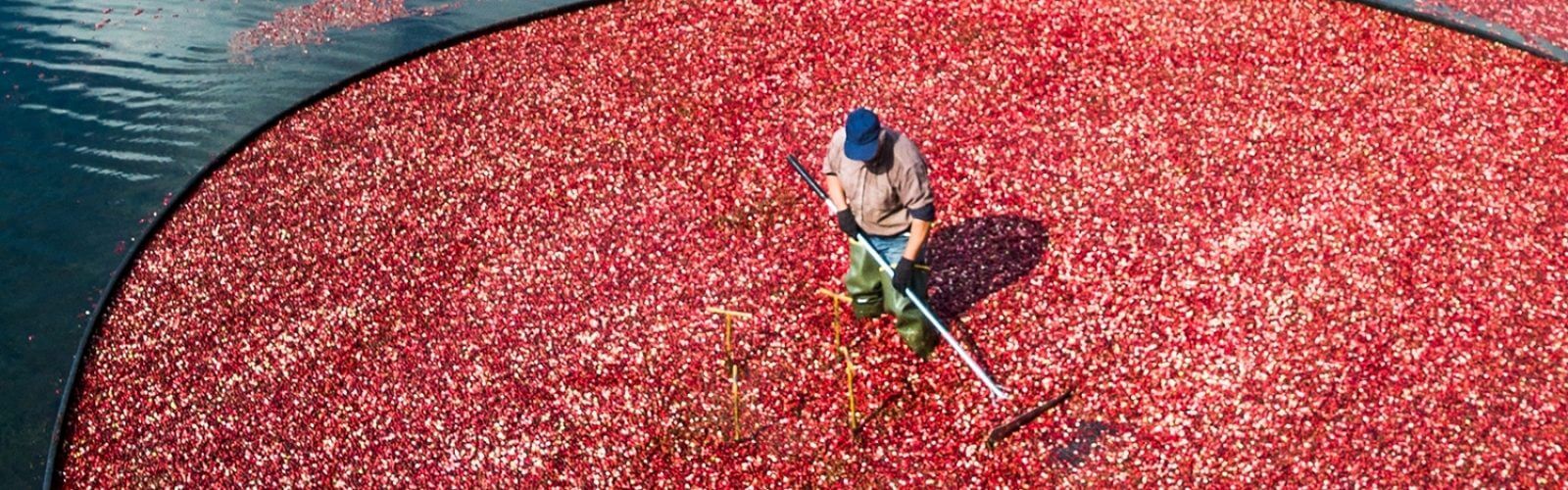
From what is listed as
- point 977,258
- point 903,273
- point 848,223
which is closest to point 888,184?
point 848,223

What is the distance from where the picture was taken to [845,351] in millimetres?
8297

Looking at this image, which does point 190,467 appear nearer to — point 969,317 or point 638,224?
point 638,224

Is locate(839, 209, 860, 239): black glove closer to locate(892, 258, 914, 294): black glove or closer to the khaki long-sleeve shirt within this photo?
the khaki long-sleeve shirt

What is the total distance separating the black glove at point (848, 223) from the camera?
28.6ft

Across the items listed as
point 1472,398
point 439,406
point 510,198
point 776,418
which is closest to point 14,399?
point 439,406

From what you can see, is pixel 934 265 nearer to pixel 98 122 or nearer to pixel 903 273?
pixel 903 273

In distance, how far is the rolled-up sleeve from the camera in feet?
26.8

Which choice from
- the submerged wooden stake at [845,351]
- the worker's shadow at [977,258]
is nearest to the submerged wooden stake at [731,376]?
the submerged wooden stake at [845,351]

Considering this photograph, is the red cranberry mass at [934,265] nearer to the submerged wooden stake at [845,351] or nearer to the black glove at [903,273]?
the submerged wooden stake at [845,351]

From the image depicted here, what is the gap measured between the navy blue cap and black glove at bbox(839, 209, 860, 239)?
824 mm

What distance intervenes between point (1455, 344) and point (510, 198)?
30.1ft

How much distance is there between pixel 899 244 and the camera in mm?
8844

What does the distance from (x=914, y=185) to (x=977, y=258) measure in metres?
2.61

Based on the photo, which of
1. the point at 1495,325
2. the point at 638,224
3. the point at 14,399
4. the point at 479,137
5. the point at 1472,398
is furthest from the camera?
the point at 479,137
